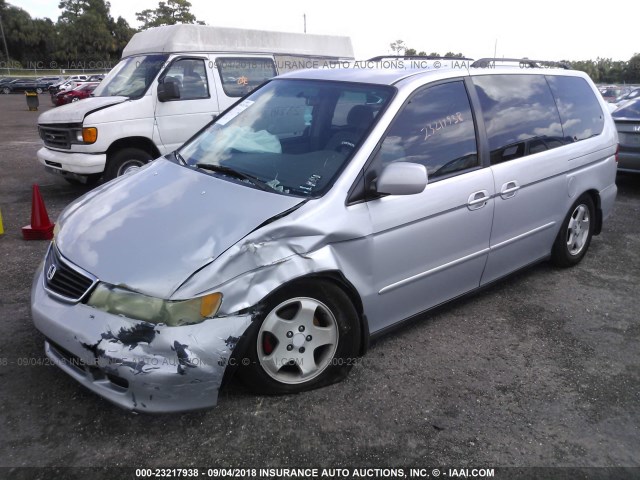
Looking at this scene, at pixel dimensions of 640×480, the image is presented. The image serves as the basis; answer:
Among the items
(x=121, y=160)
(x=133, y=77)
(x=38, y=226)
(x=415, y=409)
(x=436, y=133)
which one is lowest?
(x=415, y=409)

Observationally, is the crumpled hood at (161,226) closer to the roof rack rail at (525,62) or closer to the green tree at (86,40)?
the roof rack rail at (525,62)

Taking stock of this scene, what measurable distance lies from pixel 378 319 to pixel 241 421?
0.97 meters

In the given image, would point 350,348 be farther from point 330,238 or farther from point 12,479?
point 12,479

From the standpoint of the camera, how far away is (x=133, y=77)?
7.34 metres

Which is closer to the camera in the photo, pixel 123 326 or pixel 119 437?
pixel 123 326

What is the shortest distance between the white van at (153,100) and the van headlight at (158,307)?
4.82 metres

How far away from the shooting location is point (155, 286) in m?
2.43

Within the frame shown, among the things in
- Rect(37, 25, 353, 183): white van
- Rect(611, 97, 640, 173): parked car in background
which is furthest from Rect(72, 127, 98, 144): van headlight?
Rect(611, 97, 640, 173): parked car in background

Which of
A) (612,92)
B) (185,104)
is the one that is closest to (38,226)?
(185,104)

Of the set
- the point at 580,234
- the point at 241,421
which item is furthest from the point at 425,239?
the point at 580,234

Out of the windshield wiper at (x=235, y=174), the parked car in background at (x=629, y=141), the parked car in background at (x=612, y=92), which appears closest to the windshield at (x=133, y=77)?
the windshield wiper at (x=235, y=174)

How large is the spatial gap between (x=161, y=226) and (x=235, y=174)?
2.05 feet

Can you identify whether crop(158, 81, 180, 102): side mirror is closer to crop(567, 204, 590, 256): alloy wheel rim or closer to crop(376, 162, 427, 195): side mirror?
crop(376, 162, 427, 195): side mirror

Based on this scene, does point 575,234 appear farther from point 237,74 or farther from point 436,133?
point 237,74
